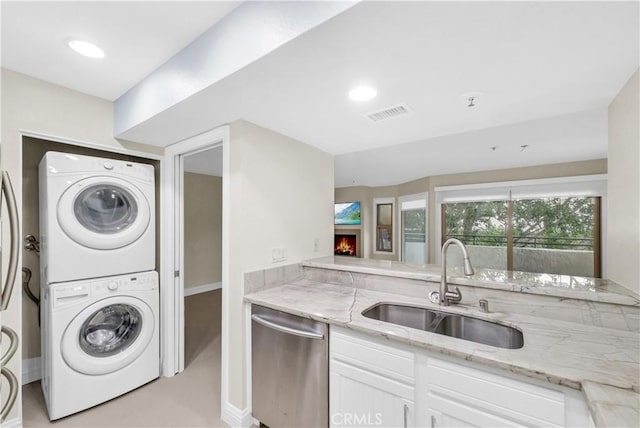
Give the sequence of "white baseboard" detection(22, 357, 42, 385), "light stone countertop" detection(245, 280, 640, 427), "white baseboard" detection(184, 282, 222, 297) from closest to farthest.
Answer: "light stone countertop" detection(245, 280, 640, 427)
"white baseboard" detection(22, 357, 42, 385)
"white baseboard" detection(184, 282, 222, 297)

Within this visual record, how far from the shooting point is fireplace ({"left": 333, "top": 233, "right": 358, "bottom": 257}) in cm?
763

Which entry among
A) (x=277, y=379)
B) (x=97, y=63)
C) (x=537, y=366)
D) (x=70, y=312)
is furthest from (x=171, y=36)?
(x=537, y=366)

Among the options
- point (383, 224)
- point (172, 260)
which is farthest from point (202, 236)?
point (383, 224)

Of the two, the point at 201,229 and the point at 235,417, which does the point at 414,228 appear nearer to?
the point at 201,229

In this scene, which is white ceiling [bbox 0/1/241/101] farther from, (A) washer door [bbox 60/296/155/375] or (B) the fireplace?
(B) the fireplace

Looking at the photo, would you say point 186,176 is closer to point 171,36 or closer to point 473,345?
point 171,36

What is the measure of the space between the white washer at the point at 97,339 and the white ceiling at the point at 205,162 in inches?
82.3

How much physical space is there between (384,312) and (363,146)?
1.52 metres

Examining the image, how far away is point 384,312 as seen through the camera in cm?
187

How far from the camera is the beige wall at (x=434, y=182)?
441cm

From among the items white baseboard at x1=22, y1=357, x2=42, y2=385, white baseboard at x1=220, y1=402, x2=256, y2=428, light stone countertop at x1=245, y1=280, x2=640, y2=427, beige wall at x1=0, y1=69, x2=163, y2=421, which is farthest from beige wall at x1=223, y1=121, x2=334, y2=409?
white baseboard at x1=22, y1=357, x2=42, y2=385

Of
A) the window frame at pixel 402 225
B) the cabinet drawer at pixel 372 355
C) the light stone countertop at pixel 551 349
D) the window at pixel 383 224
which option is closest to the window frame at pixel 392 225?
the window at pixel 383 224

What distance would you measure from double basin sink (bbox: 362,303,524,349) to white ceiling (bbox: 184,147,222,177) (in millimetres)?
2921

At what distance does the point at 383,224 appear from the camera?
7.29 meters
